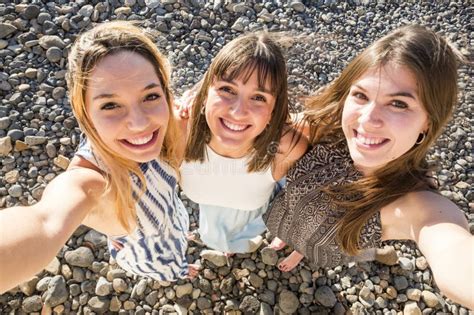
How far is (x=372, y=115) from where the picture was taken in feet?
5.34

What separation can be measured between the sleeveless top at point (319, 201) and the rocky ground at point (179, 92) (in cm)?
68

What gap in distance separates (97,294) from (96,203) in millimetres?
1329

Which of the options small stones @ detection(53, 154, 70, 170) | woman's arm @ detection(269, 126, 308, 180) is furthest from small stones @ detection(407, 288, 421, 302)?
small stones @ detection(53, 154, 70, 170)

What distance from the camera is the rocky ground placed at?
106 inches

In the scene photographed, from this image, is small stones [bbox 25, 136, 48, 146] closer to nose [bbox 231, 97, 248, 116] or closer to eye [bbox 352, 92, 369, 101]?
nose [bbox 231, 97, 248, 116]

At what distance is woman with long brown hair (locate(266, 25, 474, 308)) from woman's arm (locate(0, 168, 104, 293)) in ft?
3.43

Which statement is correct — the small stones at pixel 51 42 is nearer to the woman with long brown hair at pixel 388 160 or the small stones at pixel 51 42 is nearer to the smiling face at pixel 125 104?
the smiling face at pixel 125 104

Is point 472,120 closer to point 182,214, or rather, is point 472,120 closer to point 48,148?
point 182,214

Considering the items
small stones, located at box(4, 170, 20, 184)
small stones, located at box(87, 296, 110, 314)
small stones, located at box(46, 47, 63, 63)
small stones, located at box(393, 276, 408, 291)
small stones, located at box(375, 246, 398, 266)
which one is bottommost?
small stones, located at box(87, 296, 110, 314)

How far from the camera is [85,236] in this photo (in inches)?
111

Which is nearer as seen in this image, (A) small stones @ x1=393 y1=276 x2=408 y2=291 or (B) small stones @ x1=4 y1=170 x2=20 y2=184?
(A) small stones @ x1=393 y1=276 x2=408 y2=291

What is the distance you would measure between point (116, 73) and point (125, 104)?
0.12m

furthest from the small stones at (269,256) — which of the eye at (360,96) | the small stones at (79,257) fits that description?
the eye at (360,96)

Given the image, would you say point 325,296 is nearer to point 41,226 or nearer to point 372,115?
point 372,115
